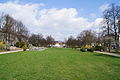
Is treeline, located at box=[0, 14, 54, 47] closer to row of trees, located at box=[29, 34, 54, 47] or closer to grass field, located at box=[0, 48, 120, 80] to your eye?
row of trees, located at box=[29, 34, 54, 47]

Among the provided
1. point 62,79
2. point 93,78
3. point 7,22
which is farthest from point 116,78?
point 7,22

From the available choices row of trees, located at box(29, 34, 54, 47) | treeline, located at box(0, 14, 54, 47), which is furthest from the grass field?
row of trees, located at box(29, 34, 54, 47)

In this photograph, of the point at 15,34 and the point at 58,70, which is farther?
the point at 15,34

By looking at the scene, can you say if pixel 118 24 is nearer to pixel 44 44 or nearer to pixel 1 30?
pixel 1 30

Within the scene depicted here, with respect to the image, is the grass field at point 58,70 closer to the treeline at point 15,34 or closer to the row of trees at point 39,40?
the treeline at point 15,34

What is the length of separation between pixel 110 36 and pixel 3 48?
30433mm

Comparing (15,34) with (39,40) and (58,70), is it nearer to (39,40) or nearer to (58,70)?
(39,40)

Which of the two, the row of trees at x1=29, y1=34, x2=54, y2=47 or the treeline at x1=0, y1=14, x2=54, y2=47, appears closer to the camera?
the treeline at x1=0, y1=14, x2=54, y2=47

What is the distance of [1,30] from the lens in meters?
53.2

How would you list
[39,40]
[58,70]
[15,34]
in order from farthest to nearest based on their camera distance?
[39,40], [15,34], [58,70]

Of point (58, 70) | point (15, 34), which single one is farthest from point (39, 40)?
point (58, 70)

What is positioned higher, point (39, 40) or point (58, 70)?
point (39, 40)

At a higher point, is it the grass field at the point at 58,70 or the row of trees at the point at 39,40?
the row of trees at the point at 39,40

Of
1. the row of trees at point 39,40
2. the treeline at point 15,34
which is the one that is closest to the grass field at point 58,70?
the treeline at point 15,34
